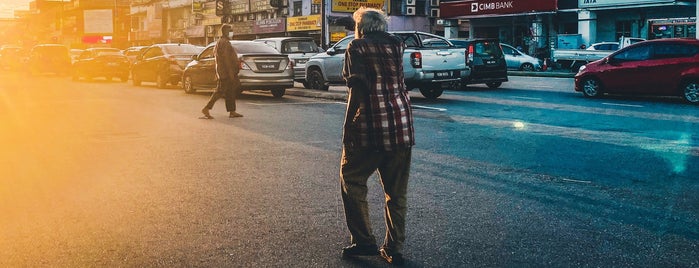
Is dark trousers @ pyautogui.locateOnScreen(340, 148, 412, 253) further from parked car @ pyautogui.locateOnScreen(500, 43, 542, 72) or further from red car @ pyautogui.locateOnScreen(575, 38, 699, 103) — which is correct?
parked car @ pyautogui.locateOnScreen(500, 43, 542, 72)

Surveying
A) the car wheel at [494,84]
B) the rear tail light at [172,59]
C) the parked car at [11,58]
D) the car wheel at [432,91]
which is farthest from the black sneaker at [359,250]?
the parked car at [11,58]

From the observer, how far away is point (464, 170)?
842cm

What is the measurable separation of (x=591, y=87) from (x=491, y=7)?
2466 centimetres

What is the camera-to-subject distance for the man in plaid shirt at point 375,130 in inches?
186

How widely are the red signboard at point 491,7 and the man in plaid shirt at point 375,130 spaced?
119 feet

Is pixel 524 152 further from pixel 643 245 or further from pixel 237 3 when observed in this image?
pixel 237 3

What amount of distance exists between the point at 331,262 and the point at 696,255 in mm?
2377

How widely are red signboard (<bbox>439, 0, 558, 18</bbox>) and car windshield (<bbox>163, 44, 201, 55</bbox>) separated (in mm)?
20483

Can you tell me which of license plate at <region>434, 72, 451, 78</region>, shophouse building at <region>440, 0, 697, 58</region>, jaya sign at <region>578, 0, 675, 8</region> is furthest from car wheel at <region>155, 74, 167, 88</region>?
jaya sign at <region>578, 0, 675, 8</region>

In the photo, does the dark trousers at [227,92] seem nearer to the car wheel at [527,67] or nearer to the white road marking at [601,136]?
the white road marking at [601,136]

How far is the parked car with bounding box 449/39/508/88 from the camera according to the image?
2191 cm

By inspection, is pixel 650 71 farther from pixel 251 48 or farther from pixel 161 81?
pixel 161 81

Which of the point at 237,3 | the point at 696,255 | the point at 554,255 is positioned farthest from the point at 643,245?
the point at 237,3

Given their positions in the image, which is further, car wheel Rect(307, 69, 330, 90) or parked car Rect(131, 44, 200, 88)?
parked car Rect(131, 44, 200, 88)
